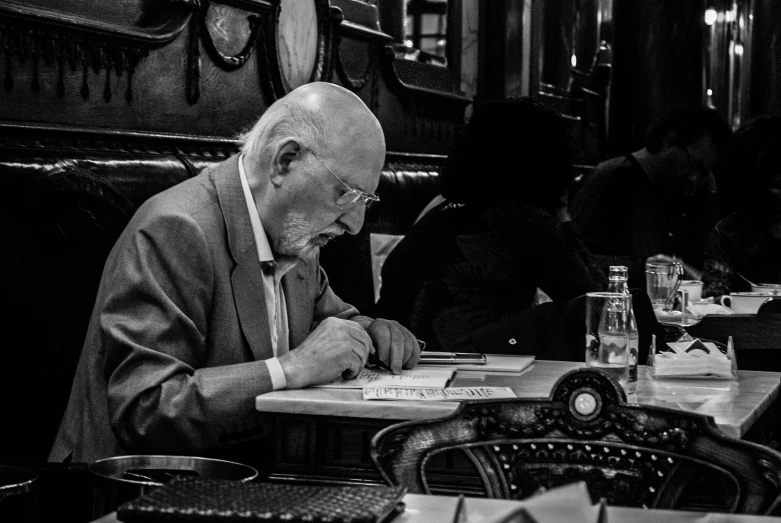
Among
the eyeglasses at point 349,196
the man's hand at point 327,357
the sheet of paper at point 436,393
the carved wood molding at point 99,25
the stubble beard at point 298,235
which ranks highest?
the carved wood molding at point 99,25

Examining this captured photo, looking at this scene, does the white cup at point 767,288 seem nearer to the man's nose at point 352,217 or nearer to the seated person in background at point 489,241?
the seated person in background at point 489,241

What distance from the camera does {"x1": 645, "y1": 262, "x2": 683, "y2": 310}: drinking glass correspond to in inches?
143

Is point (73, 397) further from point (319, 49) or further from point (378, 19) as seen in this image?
point (378, 19)

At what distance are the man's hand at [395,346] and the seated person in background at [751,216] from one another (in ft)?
8.81

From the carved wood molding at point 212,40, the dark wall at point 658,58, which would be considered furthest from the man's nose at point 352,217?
the dark wall at point 658,58

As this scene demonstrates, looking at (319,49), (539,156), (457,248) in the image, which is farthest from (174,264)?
(319,49)

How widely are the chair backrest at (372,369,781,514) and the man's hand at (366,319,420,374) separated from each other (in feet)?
2.67

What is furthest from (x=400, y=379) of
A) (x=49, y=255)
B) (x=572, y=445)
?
(x=49, y=255)

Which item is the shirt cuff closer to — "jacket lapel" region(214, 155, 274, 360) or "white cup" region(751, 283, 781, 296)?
"jacket lapel" region(214, 155, 274, 360)

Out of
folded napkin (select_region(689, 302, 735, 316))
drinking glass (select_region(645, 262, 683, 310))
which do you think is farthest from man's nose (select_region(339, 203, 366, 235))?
folded napkin (select_region(689, 302, 735, 316))

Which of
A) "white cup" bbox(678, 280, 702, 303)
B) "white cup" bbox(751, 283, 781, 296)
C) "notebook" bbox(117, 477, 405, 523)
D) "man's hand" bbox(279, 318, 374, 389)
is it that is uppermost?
"notebook" bbox(117, 477, 405, 523)

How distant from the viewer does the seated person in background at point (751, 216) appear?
4891mm

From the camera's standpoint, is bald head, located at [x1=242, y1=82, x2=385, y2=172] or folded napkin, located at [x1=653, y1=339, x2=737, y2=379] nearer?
folded napkin, located at [x1=653, y1=339, x2=737, y2=379]

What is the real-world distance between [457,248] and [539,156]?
1.32 ft
